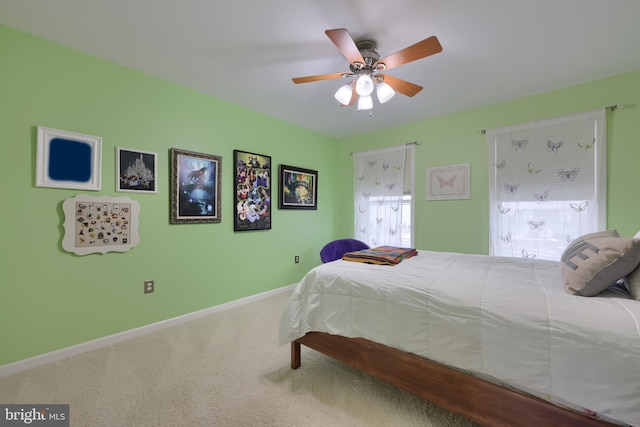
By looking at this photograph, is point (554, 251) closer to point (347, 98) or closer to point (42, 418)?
point (347, 98)

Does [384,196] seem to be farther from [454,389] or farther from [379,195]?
[454,389]

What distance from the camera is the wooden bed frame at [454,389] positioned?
105cm

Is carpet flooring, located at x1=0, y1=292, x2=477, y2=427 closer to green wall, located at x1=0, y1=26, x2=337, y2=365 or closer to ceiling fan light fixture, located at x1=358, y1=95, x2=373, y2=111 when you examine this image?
green wall, located at x1=0, y1=26, x2=337, y2=365

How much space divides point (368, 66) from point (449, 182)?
203cm

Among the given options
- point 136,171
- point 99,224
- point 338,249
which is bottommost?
point 338,249

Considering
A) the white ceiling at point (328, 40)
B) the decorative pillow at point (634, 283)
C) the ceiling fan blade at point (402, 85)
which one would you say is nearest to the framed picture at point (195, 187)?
the white ceiling at point (328, 40)

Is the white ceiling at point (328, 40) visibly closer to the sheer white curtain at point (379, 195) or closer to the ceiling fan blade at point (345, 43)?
the ceiling fan blade at point (345, 43)

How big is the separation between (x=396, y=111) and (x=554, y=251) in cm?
230

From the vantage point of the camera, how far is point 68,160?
1.98 m

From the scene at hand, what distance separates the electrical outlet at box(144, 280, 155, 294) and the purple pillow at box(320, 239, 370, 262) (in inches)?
77.5

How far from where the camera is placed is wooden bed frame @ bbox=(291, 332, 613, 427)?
3.45 feet

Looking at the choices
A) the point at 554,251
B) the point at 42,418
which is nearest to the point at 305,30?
the point at 42,418

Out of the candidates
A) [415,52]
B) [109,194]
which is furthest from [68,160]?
[415,52]

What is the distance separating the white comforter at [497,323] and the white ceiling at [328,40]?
1683 mm
